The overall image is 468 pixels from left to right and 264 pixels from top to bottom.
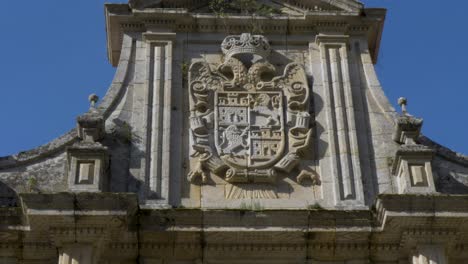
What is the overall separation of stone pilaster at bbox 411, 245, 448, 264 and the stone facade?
2 cm

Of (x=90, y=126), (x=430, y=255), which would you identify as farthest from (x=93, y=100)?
(x=430, y=255)

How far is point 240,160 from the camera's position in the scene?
15.3 metres

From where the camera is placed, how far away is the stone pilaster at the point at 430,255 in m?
13.9

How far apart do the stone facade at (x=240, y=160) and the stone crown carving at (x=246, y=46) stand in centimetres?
3

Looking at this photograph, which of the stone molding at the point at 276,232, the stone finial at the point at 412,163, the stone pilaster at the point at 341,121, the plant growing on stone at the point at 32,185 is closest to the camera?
the stone molding at the point at 276,232

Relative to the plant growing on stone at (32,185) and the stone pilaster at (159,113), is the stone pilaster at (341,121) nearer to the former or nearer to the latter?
the stone pilaster at (159,113)

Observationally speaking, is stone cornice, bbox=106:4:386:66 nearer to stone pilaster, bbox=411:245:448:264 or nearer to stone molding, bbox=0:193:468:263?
stone molding, bbox=0:193:468:263

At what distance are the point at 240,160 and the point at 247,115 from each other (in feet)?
2.84

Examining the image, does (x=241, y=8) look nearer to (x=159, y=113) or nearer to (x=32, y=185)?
(x=159, y=113)

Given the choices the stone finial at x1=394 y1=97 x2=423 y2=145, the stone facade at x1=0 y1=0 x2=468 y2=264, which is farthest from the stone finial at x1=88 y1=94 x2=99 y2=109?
the stone finial at x1=394 y1=97 x2=423 y2=145

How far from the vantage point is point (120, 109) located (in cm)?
1608

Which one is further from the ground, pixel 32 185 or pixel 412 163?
pixel 412 163

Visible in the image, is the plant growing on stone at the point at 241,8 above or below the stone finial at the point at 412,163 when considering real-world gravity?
above

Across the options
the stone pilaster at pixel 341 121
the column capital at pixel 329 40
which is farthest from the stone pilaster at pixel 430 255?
the column capital at pixel 329 40
